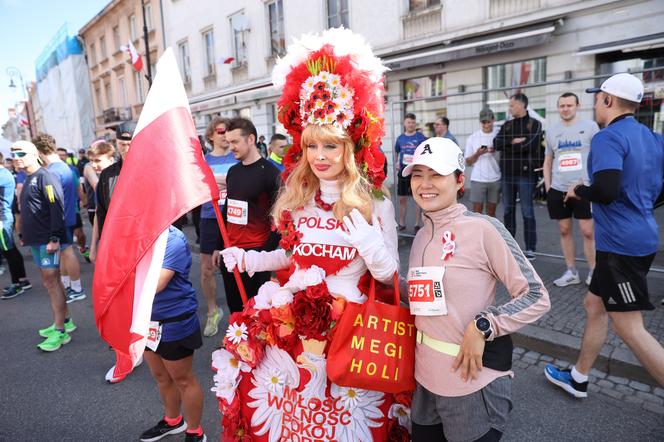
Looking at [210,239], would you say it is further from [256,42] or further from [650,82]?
[256,42]

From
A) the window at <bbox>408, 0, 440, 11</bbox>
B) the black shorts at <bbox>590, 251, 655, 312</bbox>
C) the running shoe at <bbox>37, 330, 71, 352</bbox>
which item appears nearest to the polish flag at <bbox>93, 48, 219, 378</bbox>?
the black shorts at <bbox>590, 251, 655, 312</bbox>

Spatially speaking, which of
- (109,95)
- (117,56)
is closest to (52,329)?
(117,56)

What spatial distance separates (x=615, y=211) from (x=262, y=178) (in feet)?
7.70

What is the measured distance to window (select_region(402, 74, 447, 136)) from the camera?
34.4 ft

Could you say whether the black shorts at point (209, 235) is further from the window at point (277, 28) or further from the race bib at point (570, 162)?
the window at point (277, 28)

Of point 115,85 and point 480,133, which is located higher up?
point 115,85

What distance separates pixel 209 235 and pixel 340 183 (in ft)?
8.42

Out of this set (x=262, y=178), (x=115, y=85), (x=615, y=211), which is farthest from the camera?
(x=115, y=85)

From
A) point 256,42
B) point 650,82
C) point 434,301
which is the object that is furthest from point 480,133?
point 256,42

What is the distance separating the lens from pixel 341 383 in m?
1.71

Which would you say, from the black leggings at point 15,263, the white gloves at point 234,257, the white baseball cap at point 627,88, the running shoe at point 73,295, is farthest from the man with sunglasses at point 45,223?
the white baseball cap at point 627,88

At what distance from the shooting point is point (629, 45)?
8508mm

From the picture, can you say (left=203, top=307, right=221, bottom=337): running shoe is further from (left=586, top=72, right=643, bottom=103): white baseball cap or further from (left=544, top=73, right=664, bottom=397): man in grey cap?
(left=586, top=72, right=643, bottom=103): white baseball cap

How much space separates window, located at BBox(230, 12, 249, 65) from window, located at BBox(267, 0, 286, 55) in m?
1.37
